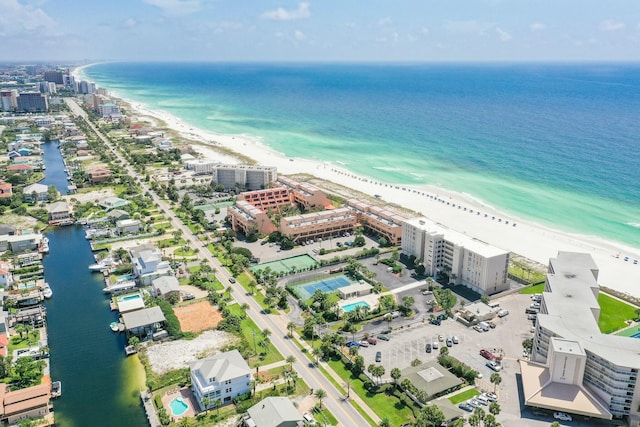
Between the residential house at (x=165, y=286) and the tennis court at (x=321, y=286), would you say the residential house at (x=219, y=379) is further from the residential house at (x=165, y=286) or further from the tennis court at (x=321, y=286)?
the tennis court at (x=321, y=286)

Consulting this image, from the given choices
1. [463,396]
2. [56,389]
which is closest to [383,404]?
[463,396]

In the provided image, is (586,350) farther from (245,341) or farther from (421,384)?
(245,341)

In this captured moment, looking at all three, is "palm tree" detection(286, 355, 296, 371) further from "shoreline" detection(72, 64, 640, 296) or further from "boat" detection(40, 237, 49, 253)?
"boat" detection(40, 237, 49, 253)

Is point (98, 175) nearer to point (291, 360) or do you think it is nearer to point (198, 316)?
point (198, 316)

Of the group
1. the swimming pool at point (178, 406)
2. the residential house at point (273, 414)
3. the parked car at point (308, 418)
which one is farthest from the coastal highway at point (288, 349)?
the swimming pool at point (178, 406)

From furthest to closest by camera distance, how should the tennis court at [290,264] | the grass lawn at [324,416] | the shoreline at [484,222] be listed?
the shoreline at [484,222] → the tennis court at [290,264] → the grass lawn at [324,416]

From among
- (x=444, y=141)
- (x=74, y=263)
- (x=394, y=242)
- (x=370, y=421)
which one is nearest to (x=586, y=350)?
(x=370, y=421)

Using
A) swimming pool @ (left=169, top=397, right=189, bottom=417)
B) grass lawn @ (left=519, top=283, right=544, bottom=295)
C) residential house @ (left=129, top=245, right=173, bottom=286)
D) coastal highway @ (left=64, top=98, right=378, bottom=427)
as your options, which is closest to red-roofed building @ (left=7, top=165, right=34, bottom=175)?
coastal highway @ (left=64, top=98, right=378, bottom=427)

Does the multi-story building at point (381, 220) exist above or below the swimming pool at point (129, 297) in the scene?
above
